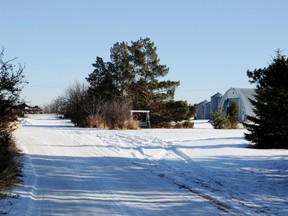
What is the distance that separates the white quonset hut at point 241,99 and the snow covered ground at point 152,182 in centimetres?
3863

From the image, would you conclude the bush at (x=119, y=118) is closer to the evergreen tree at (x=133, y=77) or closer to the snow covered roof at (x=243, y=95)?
the evergreen tree at (x=133, y=77)

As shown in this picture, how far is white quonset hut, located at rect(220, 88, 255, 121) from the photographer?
53.8 metres

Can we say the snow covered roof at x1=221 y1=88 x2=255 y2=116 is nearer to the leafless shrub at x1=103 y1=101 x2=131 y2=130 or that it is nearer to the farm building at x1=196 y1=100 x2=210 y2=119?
the farm building at x1=196 y1=100 x2=210 y2=119

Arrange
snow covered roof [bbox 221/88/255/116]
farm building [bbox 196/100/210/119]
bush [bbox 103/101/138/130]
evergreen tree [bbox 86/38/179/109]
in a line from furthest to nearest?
farm building [bbox 196/100/210/119] < snow covered roof [bbox 221/88/255/116] < evergreen tree [bbox 86/38/179/109] < bush [bbox 103/101/138/130]

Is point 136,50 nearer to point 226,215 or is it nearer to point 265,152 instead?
point 265,152

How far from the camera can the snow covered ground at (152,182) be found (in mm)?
7137

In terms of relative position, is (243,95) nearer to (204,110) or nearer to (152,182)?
(204,110)

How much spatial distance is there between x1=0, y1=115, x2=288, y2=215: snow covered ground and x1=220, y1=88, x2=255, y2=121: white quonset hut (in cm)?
3863

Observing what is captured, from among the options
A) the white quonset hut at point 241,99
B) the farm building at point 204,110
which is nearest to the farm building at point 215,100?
the farm building at point 204,110

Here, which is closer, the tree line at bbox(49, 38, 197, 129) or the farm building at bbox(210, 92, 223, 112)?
the tree line at bbox(49, 38, 197, 129)

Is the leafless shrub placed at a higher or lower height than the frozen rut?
higher

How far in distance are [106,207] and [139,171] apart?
4.18 meters

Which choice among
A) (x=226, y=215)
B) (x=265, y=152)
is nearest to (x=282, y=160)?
(x=265, y=152)

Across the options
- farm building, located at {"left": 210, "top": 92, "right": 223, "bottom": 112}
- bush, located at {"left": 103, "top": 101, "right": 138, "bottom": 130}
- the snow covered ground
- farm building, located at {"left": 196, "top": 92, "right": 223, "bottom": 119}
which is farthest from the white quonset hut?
the snow covered ground
